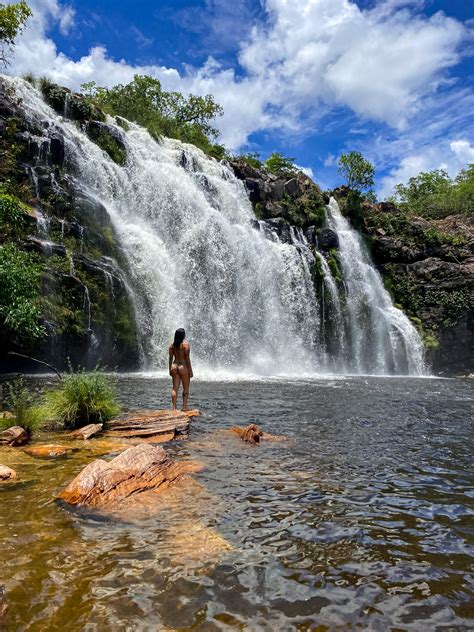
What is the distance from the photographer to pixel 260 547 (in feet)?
13.7

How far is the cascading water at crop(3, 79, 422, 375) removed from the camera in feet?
77.9

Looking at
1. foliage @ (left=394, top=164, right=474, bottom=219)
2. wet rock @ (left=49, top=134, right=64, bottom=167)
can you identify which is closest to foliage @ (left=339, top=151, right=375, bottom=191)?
foliage @ (left=394, top=164, right=474, bottom=219)

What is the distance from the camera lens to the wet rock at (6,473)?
565 cm

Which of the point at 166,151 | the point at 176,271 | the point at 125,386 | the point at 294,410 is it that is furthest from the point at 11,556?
the point at 166,151

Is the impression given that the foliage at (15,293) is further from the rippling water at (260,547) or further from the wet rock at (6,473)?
the wet rock at (6,473)

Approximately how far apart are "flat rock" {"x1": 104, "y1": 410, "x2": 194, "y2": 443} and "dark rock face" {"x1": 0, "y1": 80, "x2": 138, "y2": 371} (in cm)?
982

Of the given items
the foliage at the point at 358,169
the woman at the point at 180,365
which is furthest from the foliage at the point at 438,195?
the woman at the point at 180,365

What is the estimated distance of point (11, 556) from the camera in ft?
12.2

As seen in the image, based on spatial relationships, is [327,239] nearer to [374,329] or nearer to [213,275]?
[374,329]

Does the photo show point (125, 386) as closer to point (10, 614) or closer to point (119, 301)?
point (119, 301)

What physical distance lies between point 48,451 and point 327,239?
101 feet

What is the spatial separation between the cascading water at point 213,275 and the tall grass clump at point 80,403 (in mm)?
12749

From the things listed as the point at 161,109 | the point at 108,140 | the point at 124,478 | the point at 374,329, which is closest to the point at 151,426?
the point at 124,478

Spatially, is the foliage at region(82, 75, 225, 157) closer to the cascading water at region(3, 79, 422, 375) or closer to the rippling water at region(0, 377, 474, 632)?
the cascading water at region(3, 79, 422, 375)
